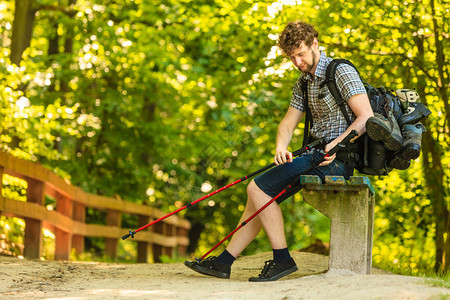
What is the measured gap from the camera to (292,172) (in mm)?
4922

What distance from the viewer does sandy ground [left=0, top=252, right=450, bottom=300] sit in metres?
3.81

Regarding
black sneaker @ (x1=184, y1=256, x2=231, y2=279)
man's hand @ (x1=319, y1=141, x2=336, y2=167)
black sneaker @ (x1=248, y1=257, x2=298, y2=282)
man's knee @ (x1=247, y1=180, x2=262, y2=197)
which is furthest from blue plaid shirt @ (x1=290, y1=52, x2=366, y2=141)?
black sneaker @ (x1=184, y1=256, x2=231, y2=279)

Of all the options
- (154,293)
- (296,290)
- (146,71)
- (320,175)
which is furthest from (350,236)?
(146,71)

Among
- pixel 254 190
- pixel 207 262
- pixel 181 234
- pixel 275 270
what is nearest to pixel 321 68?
pixel 254 190

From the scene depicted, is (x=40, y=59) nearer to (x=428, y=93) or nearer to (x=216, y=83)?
(x=216, y=83)

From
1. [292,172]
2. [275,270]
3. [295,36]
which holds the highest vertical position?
[295,36]

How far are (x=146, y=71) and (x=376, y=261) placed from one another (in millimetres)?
5725

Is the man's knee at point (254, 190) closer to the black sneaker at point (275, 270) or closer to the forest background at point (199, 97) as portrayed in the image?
the black sneaker at point (275, 270)

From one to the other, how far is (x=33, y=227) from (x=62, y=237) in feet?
2.76

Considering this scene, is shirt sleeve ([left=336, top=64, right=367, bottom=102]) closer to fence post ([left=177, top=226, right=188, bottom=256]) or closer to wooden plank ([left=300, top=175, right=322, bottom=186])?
wooden plank ([left=300, top=175, right=322, bottom=186])

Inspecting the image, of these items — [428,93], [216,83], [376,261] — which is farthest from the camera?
[216,83]

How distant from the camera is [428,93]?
748cm

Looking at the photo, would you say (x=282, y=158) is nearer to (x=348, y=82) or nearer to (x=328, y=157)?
(x=328, y=157)

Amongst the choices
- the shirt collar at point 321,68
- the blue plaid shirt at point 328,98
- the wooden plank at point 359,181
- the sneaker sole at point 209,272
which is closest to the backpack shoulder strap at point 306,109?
the blue plaid shirt at point 328,98
